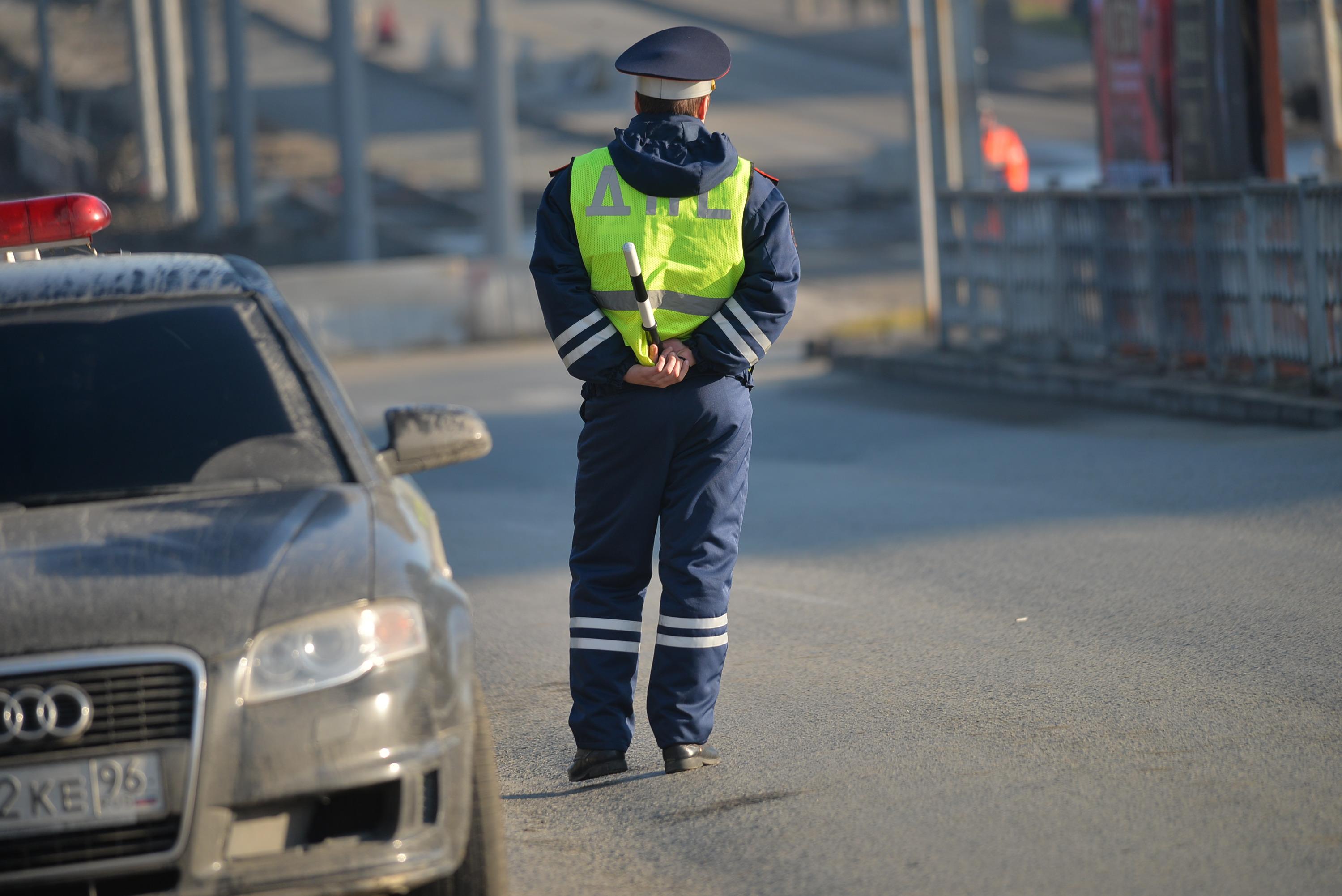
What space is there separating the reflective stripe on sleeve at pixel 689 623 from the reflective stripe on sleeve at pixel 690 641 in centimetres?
3

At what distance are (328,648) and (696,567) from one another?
5.18 feet

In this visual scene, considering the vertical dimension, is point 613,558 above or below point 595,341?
below

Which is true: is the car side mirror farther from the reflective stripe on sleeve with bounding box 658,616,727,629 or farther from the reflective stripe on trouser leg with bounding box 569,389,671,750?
the reflective stripe on sleeve with bounding box 658,616,727,629

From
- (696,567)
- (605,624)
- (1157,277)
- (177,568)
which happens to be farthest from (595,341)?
(1157,277)

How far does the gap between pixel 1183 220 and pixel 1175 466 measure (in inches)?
118

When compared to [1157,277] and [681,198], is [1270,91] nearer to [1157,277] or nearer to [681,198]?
[1157,277]

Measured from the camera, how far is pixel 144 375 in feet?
14.6

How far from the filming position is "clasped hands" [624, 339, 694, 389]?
4.77 meters

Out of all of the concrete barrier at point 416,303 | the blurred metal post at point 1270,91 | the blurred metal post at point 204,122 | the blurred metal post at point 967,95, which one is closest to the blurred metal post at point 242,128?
Answer: the blurred metal post at point 204,122

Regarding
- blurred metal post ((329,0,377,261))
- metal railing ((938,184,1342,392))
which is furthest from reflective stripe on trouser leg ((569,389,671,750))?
blurred metal post ((329,0,377,261))

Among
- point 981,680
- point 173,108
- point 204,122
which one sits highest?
point 173,108

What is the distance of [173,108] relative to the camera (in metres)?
33.8

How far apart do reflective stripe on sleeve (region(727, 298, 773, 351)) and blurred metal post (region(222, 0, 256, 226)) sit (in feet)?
91.2

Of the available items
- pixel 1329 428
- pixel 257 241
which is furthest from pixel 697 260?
pixel 257 241
